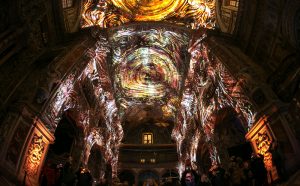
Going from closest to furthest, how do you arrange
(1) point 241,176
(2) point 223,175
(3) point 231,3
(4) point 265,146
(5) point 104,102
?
(4) point 265,146, (1) point 241,176, (2) point 223,175, (3) point 231,3, (5) point 104,102

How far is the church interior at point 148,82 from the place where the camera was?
387 inches

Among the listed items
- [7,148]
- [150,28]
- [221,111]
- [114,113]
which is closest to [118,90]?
[114,113]

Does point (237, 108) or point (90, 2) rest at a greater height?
point (90, 2)

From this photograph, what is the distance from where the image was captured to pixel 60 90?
11.7 meters

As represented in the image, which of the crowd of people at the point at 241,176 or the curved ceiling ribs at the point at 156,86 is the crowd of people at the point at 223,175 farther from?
the curved ceiling ribs at the point at 156,86

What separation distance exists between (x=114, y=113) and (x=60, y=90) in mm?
8008

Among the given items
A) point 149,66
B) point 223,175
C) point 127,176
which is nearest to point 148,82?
point 149,66

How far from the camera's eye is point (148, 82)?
19641 millimetres

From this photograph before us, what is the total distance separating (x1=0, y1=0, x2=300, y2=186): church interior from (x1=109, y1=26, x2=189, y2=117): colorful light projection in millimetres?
79

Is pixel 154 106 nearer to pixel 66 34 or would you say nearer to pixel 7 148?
pixel 66 34

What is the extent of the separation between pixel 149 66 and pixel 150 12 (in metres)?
4.30

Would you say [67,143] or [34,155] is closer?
[34,155]

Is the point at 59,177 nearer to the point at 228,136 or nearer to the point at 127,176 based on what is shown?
the point at 228,136

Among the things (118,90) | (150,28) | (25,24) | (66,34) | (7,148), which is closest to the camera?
(7,148)
